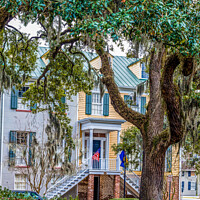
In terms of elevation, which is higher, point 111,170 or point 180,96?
point 180,96

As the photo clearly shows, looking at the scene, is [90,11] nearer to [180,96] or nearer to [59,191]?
[180,96]

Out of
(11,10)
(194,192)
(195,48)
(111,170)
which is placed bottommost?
(194,192)

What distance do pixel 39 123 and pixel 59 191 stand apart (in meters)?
4.29

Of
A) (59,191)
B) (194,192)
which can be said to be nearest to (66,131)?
(59,191)

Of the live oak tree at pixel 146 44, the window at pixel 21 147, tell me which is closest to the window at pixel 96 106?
the window at pixel 21 147

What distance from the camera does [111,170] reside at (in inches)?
1070

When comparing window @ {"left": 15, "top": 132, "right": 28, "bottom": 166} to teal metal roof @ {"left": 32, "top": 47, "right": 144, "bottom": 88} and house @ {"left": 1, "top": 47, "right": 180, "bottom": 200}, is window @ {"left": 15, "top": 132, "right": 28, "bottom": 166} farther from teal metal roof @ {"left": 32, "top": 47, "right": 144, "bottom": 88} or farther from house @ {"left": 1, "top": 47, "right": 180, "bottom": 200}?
teal metal roof @ {"left": 32, "top": 47, "right": 144, "bottom": 88}

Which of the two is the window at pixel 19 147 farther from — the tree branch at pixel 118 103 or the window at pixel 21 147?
the tree branch at pixel 118 103

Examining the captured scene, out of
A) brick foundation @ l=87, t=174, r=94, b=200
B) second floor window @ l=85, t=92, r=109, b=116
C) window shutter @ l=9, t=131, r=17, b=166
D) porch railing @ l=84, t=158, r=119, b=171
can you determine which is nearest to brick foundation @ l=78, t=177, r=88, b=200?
brick foundation @ l=87, t=174, r=94, b=200

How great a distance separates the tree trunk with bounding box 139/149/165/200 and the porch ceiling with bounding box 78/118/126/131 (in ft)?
37.8

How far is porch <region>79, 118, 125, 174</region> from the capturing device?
88.4 feet

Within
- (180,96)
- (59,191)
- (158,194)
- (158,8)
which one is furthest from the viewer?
(59,191)

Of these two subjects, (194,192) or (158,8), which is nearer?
(158,8)

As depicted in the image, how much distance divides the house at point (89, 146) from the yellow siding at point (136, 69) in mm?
1218
